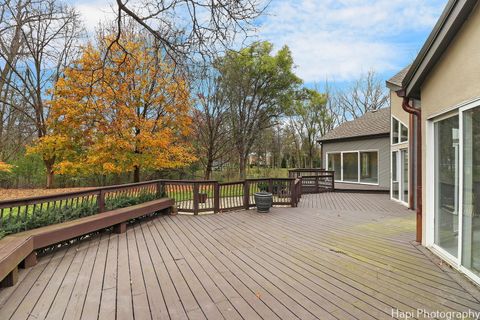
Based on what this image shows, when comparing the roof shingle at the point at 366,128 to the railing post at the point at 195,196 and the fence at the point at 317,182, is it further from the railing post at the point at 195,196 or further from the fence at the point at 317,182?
the railing post at the point at 195,196

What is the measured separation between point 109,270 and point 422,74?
541 cm

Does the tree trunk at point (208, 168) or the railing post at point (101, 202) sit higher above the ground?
the tree trunk at point (208, 168)

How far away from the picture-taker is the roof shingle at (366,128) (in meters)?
11.5

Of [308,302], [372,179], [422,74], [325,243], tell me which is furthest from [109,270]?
[372,179]

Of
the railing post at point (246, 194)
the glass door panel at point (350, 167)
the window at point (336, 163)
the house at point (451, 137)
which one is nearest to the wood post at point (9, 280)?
the house at point (451, 137)

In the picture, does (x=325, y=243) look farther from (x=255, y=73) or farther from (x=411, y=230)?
(x=255, y=73)

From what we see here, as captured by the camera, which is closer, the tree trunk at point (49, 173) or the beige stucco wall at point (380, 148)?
the beige stucco wall at point (380, 148)

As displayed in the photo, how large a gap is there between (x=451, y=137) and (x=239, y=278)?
3.41 meters

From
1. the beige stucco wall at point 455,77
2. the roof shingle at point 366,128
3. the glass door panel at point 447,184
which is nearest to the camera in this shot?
the beige stucco wall at point 455,77

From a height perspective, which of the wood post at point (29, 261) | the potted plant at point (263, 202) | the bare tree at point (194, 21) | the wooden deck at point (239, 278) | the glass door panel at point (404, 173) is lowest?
the wooden deck at point (239, 278)

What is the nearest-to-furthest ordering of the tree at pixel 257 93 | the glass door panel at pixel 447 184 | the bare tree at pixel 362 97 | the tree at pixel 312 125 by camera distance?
1. the glass door panel at pixel 447 184
2. the tree at pixel 257 93
3. the bare tree at pixel 362 97
4. the tree at pixel 312 125

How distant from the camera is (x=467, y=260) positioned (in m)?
2.89

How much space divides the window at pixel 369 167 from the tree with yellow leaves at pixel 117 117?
29.0 ft

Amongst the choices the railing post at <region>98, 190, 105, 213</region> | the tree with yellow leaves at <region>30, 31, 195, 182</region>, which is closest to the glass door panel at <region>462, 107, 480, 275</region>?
the railing post at <region>98, 190, 105, 213</region>
